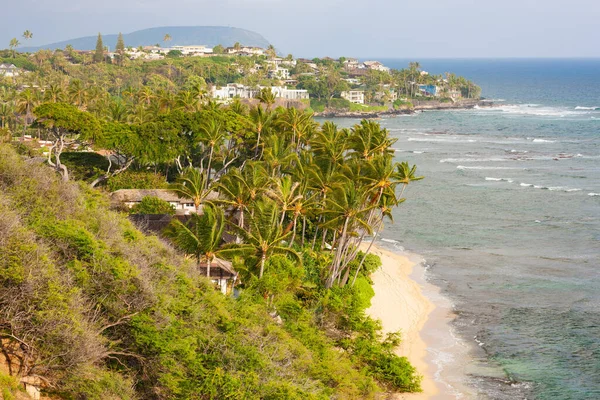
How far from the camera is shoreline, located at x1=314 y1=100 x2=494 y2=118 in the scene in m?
142

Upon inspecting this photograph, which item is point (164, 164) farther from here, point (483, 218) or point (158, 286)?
point (158, 286)

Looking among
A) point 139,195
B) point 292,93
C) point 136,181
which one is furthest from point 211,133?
point 292,93

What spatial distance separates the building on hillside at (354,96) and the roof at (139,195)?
112 meters

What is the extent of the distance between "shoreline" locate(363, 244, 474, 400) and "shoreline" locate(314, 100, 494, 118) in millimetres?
98651

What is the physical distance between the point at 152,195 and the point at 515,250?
74.8 ft

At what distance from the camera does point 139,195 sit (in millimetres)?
43656

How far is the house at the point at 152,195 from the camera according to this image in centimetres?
4306

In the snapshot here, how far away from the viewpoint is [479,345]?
103 feet

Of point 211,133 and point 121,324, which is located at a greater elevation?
point 211,133

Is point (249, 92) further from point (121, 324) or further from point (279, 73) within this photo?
point (121, 324)

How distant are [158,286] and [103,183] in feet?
98.1

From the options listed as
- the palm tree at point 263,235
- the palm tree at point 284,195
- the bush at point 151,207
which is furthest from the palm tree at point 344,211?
the bush at point 151,207

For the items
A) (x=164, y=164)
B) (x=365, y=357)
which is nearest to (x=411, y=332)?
(x=365, y=357)

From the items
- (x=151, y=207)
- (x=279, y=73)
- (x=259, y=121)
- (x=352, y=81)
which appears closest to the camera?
(x=151, y=207)
